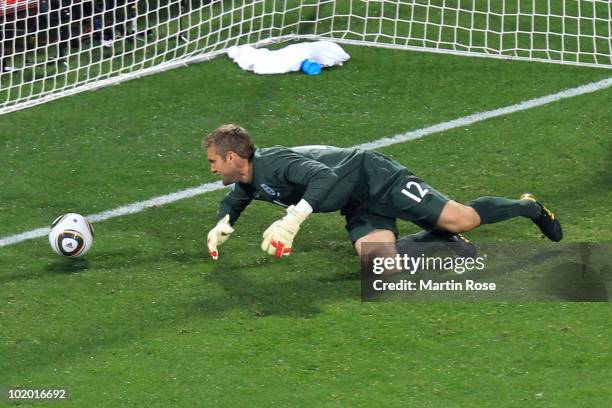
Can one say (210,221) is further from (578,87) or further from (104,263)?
(578,87)

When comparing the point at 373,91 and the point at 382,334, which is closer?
the point at 382,334

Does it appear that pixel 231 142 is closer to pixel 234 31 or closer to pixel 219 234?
pixel 219 234

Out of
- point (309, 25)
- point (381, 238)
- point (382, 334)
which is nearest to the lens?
point (382, 334)

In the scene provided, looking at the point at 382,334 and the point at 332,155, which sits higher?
the point at 332,155

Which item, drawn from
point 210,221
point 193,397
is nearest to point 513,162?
point 210,221

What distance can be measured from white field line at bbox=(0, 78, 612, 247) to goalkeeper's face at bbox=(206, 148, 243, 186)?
159cm

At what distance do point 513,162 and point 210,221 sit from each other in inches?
96.5

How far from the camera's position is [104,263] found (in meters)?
8.91

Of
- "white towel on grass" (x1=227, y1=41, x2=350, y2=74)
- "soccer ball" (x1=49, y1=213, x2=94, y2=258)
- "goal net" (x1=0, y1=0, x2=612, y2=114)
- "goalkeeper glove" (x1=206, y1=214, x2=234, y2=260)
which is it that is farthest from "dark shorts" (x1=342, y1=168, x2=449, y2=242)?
"white towel on grass" (x1=227, y1=41, x2=350, y2=74)

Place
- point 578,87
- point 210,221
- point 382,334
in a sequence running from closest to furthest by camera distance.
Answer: point 382,334
point 210,221
point 578,87

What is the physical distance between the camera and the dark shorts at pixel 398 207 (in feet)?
27.7

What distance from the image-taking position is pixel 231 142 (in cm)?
827

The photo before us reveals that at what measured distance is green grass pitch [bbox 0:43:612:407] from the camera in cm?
723

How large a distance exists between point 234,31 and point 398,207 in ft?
15.7
